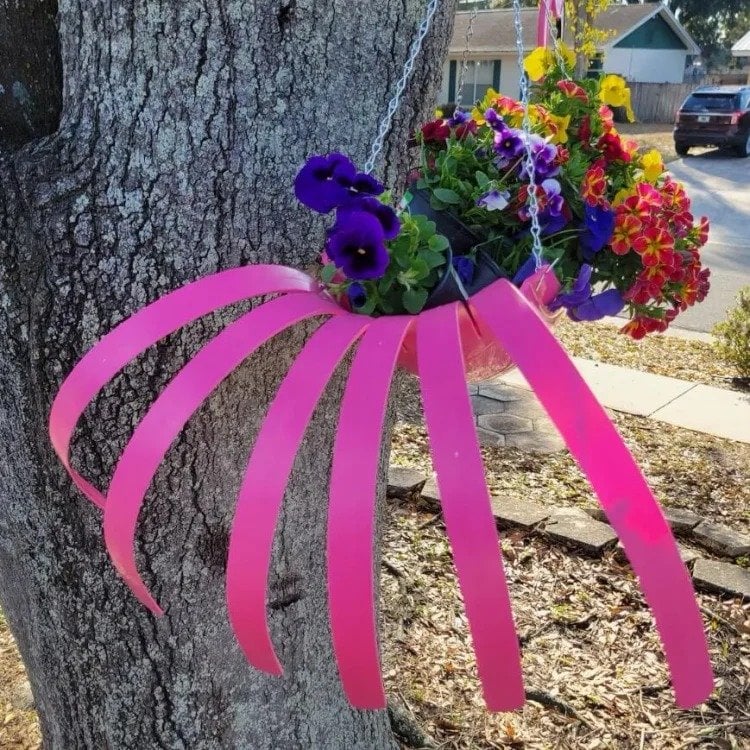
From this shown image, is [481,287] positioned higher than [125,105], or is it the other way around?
[125,105]

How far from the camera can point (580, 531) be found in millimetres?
3195

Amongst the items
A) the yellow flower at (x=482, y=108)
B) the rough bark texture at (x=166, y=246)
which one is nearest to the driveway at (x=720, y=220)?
the yellow flower at (x=482, y=108)

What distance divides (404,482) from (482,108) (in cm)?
235

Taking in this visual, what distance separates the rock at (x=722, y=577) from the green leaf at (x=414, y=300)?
2.25 metres

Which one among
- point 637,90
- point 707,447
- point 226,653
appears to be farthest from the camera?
point 637,90

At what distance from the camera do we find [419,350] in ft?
3.20

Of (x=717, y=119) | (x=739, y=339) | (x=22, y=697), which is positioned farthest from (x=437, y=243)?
(x=717, y=119)

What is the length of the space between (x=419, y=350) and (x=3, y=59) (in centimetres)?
105

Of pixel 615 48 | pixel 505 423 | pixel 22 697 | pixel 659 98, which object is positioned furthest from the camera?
pixel 615 48

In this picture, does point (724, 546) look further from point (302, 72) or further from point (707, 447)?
point (302, 72)

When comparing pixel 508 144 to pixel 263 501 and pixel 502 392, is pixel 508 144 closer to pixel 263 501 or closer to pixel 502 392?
pixel 263 501

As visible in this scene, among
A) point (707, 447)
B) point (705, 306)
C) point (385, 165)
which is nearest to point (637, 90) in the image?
point (705, 306)

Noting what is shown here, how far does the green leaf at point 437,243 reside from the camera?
1.18m

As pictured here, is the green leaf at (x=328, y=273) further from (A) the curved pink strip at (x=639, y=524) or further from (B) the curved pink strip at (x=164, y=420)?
(A) the curved pink strip at (x=639, y=524)
